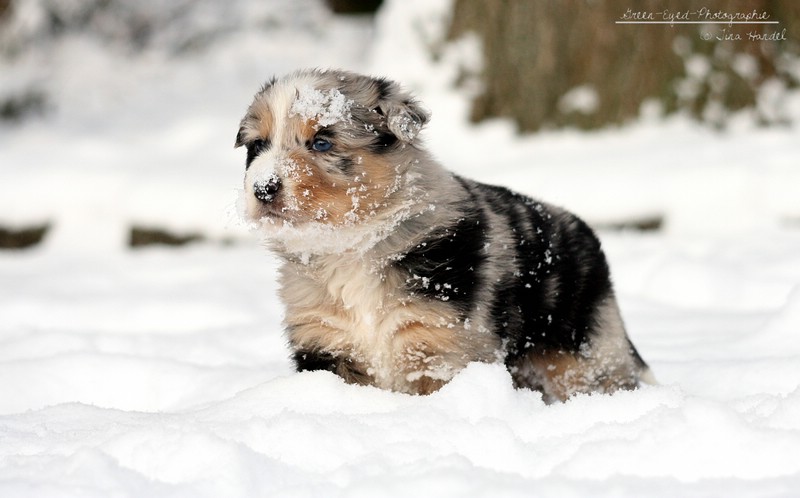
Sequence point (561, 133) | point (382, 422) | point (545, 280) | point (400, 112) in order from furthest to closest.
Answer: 1. point (561, 133)
2. point (545, 280)
3. point (400, 112)
4. point (382, 422)

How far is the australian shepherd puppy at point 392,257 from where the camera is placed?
10.3 feet

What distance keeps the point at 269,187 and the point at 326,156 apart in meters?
0.25

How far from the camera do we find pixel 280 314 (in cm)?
545

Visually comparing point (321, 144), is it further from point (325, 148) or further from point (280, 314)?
point (280, 314)

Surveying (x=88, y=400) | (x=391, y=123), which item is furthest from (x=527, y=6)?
(x=88, y=400)

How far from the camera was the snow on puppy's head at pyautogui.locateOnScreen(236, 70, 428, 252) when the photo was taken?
312 cm

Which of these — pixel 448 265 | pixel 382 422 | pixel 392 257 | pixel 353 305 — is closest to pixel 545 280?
pixel 448 265

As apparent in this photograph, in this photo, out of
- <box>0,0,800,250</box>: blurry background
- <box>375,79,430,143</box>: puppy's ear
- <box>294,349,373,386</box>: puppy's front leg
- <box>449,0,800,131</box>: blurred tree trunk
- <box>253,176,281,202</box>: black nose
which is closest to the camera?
<box>253,176,281,202</box>: black nose

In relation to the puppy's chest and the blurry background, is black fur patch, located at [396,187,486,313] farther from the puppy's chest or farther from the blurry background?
the blurry background

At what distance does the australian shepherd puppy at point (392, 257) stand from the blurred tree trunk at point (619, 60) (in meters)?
3.77

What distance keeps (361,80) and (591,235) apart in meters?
1.11

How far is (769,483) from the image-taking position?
2.18m

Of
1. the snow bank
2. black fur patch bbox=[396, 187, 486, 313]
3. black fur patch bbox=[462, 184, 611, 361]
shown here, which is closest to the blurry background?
the snow bank

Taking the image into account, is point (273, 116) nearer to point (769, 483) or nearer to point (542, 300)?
point (542, 300)
